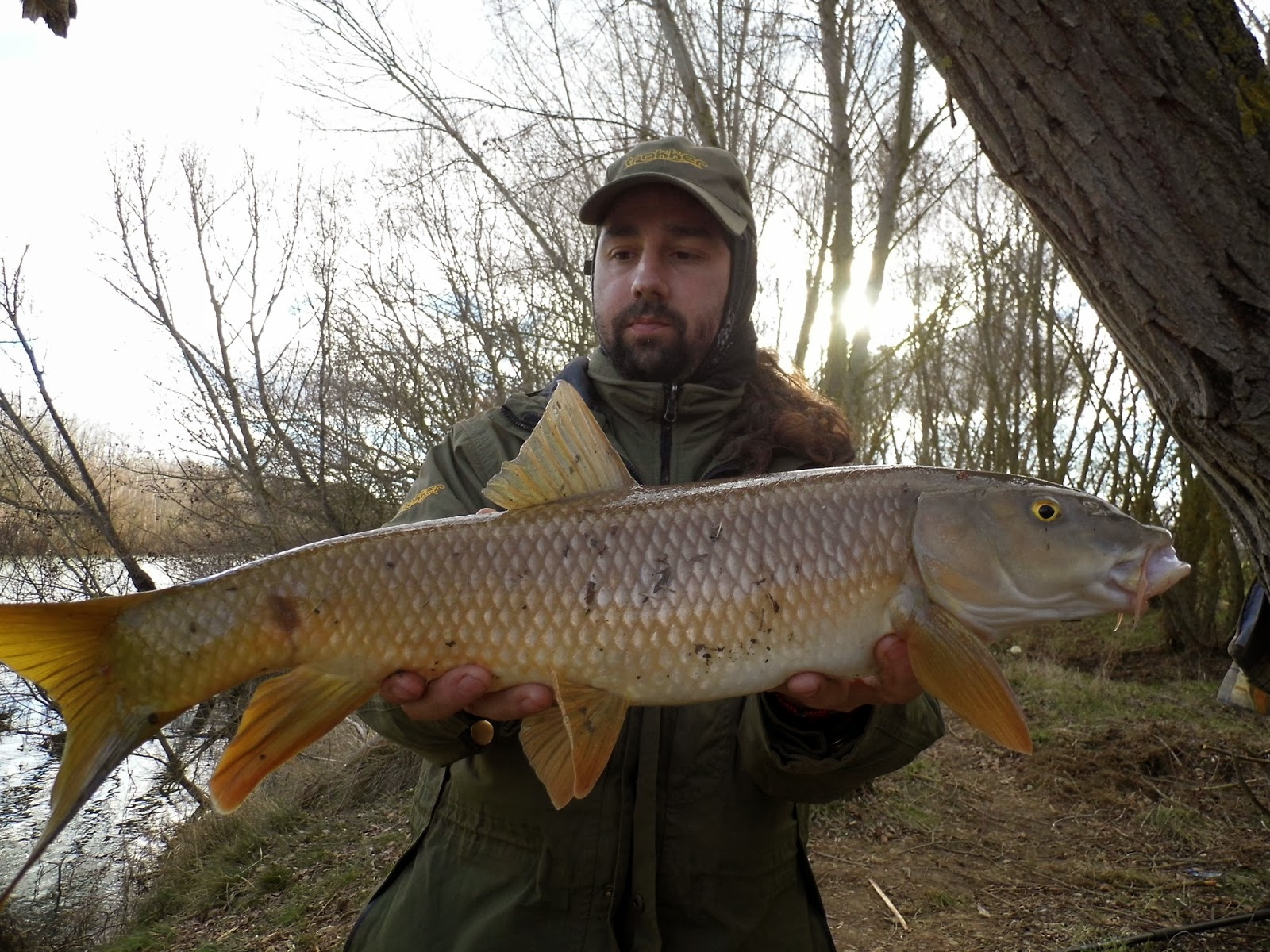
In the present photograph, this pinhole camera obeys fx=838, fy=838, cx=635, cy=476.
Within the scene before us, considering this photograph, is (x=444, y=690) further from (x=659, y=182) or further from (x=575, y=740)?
(x=659, y=182)

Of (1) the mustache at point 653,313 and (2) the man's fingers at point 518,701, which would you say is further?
(1) the mustache at point 653,313

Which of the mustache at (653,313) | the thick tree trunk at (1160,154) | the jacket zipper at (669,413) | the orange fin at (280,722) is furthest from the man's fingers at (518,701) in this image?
the thick tree trunk at (1160,154)

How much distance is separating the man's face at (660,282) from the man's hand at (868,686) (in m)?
1.20

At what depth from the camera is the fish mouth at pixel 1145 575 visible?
1.68m

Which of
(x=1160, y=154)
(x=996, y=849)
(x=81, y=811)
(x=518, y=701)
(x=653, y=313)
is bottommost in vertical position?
(x=81, y=811)

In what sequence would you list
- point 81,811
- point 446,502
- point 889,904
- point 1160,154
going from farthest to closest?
1. point 81,811
2. point 889,904
3. point 446,502
4. point 1160,154

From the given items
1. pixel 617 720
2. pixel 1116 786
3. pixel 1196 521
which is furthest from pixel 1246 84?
pixel 1196 521

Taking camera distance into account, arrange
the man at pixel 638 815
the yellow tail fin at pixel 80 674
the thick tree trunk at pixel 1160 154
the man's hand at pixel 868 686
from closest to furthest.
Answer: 1. the yellow tail fin at pixel 80 674
2. the man's hand at pixel 868 686
3. the man at pixel 638 815
4. the thick tree trunk at pixel 1160 154

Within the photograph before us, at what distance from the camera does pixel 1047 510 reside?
1.81 meters

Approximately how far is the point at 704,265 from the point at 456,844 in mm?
1880

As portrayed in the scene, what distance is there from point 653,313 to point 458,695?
1405 mm

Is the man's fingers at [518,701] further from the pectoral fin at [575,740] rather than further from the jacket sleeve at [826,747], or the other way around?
the jacket sleeve at [826,747]

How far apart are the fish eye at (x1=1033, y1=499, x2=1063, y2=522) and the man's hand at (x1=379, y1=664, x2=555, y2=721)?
3.70 ft

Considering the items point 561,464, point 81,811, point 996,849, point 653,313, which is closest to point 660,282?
point 653,313
